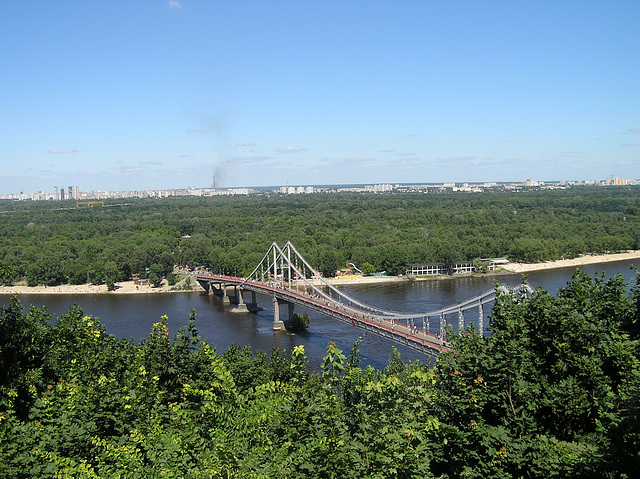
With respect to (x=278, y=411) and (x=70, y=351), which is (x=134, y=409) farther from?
(x=70, y=351)

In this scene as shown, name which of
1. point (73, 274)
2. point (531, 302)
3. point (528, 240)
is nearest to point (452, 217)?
point (528, 240)

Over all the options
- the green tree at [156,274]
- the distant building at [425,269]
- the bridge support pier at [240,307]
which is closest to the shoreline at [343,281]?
the green tree at [156,274]

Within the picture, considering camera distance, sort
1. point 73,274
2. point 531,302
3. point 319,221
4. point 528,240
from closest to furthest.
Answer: point 531,302 < point 73,274 < point 528,240 < point 319,221

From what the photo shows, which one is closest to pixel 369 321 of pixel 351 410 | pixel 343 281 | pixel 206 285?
pixel 343 281

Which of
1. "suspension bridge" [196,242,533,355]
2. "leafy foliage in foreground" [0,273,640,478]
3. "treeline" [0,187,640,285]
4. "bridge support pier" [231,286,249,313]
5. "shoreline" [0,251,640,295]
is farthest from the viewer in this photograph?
"treeline" [0,187,640,285]

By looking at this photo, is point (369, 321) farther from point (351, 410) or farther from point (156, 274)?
point (156, 274)

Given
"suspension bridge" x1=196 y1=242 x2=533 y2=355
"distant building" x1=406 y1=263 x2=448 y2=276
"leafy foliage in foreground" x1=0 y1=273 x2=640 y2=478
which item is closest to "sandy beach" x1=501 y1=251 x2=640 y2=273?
"distant building" x1=406 y1=263 x2=448 y2=276

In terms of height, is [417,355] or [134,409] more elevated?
[134,409]

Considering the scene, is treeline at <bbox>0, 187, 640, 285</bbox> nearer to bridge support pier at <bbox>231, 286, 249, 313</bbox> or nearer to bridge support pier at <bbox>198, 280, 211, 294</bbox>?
bridge support pier at <bbox>198, 280, 211, 294</bbox>
